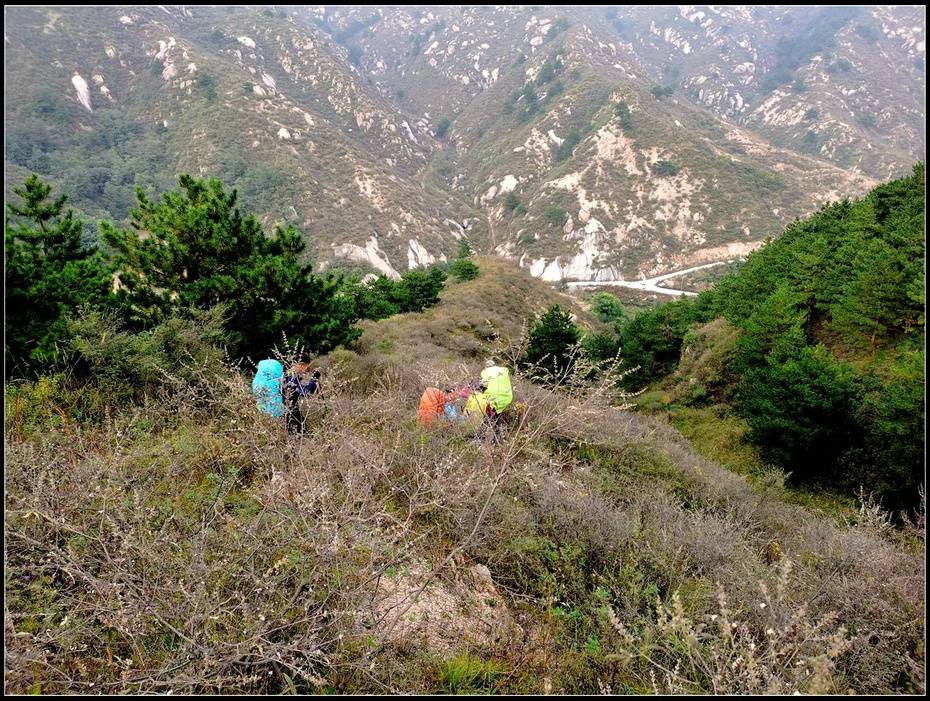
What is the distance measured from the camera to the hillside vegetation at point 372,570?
2482 millimetres

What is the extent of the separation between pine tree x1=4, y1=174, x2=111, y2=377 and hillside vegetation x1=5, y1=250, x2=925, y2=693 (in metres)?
0.78

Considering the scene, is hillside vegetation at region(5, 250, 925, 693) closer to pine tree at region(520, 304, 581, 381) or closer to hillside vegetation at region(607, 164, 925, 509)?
hillside vegetation at region(607, 164, 925, 509)

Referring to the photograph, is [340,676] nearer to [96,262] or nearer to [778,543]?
[778,543]

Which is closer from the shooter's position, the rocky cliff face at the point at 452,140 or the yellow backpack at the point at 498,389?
the yellow backpack at the point at 498,389

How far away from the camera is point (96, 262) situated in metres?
7.09

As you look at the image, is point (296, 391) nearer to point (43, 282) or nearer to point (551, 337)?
point (43, 282)


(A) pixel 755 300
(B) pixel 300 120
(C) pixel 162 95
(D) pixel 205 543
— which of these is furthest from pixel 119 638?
(C) pixel 162 95

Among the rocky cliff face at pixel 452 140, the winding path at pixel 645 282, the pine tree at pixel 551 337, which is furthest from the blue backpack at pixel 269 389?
the winding path at pixel 645 282

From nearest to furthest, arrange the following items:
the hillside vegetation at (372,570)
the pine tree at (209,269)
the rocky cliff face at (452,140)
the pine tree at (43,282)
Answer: the hillside vegetation at (372,570) → the pine tree at (43,282) → the pine tree at (209,269) → the rocky cliff face at (452,140)

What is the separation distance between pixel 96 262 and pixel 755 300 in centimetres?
2404

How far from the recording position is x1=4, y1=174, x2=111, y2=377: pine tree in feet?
18.8

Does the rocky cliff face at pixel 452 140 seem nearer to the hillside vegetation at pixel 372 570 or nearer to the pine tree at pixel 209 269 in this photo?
the pine tree at pixel 209 269

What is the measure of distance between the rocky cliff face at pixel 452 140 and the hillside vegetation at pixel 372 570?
58.3 meters

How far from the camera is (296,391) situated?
5.13m
